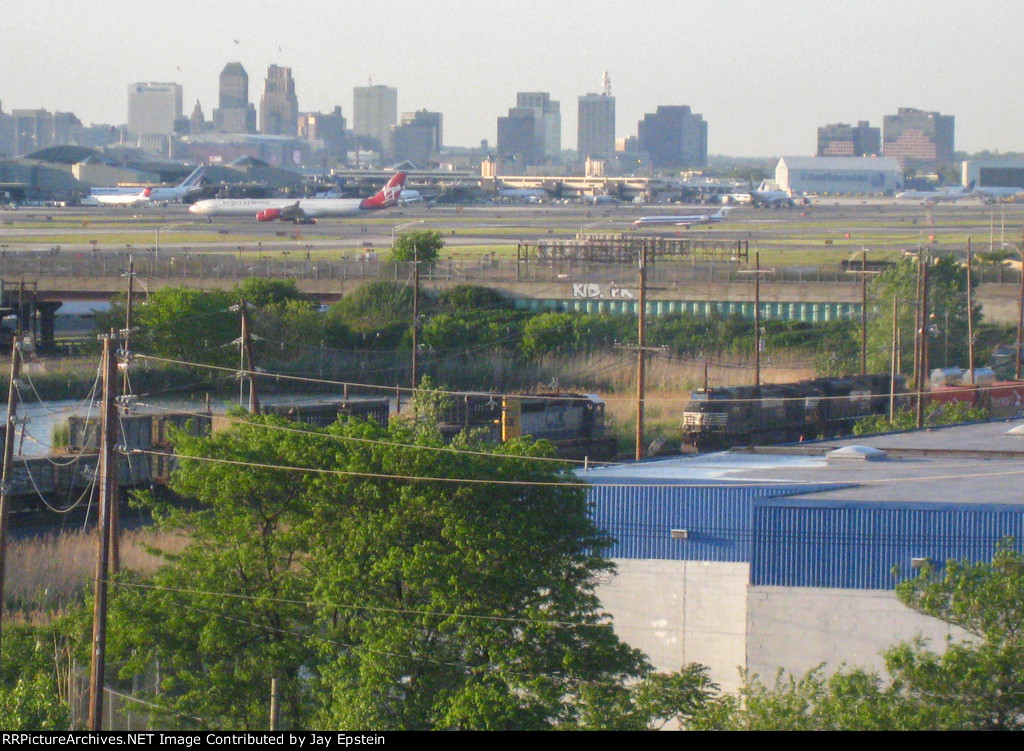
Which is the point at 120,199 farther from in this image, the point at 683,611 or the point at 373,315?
the point at 683,611

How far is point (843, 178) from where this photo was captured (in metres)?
196

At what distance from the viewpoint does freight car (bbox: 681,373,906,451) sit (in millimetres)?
29562

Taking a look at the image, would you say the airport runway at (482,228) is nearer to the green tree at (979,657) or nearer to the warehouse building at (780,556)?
the warehouse building at (780,556)

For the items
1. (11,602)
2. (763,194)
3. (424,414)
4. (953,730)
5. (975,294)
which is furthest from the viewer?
(763,194)

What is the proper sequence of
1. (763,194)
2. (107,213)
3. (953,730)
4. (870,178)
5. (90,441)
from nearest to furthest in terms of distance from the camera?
(953,730)
(90,441)
(107,213)
(763,194)
(870,178)

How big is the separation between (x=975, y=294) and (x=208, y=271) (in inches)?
1106

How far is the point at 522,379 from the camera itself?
43.5m

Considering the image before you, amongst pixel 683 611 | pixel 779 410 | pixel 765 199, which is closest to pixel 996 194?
pixel 765 199

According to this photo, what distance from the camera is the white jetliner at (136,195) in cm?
12794

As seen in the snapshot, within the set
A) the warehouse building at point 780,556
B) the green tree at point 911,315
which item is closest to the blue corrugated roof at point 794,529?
the warehouse building at point 780,556

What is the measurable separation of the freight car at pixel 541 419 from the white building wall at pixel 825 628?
13.4 m
